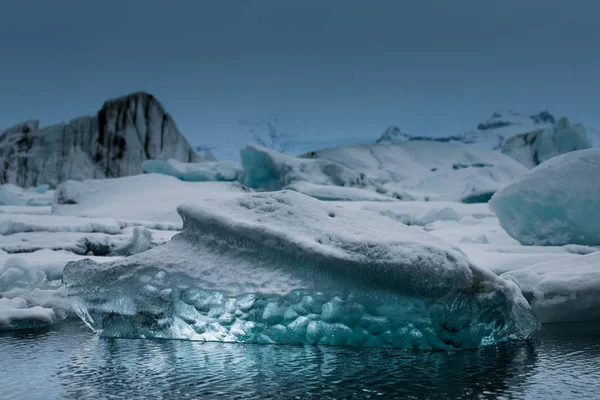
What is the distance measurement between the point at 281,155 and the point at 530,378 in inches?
895

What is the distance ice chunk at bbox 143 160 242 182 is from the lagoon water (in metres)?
21.7

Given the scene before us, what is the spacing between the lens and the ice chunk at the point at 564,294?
17.6 feet

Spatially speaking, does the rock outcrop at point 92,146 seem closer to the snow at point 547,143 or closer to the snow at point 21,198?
the snow at point 21,198

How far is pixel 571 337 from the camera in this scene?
471 cm

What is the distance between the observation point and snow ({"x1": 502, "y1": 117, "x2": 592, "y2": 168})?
3250 cm

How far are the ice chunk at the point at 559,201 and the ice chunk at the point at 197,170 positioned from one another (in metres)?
18.7

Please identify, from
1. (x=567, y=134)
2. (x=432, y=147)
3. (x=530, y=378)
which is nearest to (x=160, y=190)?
(x=530, y=378)

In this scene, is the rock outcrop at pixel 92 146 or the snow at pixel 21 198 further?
the rock outcrop at pixel 92 146

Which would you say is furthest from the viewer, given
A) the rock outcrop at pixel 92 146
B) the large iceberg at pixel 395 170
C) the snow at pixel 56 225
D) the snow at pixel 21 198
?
the rock outcrop at pixel 92 146

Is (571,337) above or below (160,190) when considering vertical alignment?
below

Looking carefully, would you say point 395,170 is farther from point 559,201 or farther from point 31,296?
point 31,296

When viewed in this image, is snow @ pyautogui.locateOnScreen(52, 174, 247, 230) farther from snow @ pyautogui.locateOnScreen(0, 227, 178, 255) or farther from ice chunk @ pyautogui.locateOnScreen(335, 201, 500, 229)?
ice chunk @ pyautogui.locateOnScreen(335, 201, 500, 229)

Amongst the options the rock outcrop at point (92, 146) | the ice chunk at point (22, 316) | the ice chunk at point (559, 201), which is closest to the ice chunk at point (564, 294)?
the ice chunk at point (559, 201)

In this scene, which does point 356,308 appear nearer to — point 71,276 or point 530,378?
point 530,378
